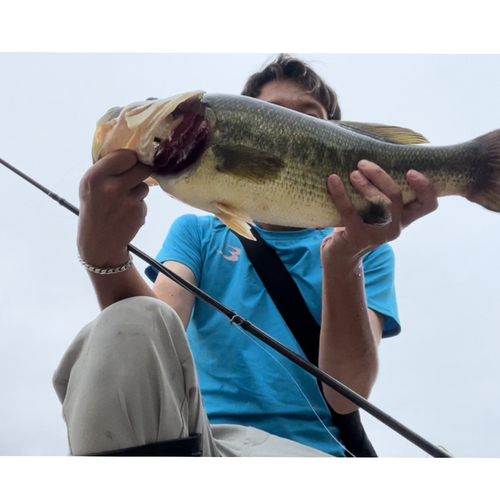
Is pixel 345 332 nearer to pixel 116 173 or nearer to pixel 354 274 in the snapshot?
pixel 354 274

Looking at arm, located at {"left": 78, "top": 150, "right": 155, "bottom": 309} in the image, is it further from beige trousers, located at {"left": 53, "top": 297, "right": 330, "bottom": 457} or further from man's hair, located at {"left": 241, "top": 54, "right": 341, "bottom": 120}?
man's hair, located at {"left": 241, "top": 54, "right": 341, "bottom": 120}

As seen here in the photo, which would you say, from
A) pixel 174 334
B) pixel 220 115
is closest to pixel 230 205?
pixel 220 115

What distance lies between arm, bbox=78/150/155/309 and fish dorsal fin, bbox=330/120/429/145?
1.84 ft

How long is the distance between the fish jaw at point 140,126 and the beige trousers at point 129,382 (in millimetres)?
346

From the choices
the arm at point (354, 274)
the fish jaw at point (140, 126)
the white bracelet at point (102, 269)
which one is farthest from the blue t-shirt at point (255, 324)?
the fish jaw at point (140, 126)

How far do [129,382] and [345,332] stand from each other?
800mm

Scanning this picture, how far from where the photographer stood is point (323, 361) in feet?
5.33

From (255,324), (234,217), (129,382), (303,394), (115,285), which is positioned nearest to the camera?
(129,382)

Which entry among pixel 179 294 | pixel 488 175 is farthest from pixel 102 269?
pixel 488 175

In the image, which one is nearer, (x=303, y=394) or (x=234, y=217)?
(x=234, y=217)

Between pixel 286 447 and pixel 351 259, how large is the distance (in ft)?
1.81

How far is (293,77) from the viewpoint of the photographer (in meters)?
2.01

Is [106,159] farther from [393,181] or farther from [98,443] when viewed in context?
[393,181]

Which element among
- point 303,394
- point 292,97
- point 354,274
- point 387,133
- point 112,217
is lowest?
point 303,394
